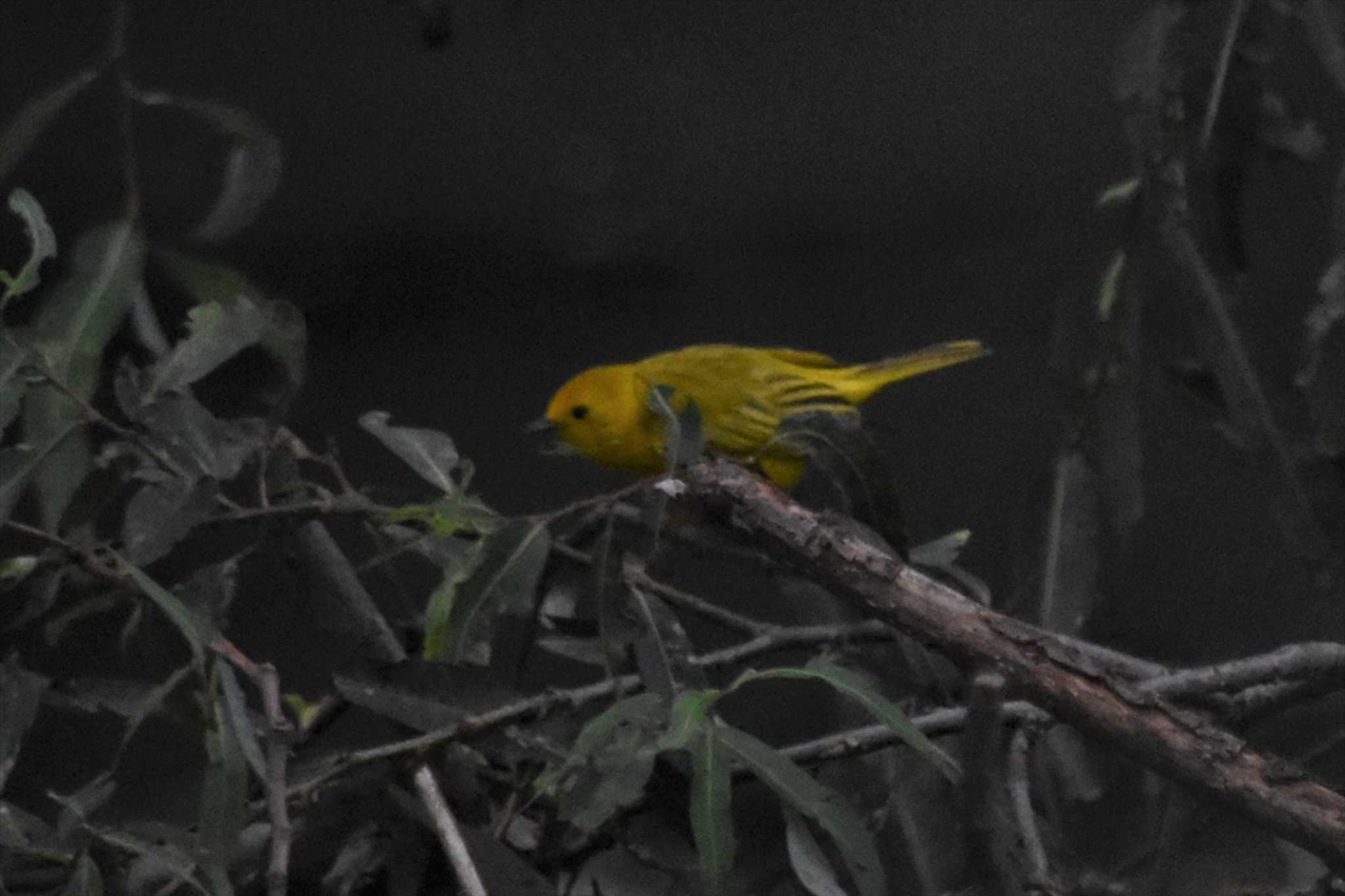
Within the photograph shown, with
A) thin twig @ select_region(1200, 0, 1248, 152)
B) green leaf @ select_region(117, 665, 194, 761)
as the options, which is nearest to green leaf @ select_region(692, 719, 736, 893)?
green leaf @ select_region(117, 665, 194, 761)

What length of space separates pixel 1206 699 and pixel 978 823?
0.53 meters

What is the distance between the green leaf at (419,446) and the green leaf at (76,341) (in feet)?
0.78

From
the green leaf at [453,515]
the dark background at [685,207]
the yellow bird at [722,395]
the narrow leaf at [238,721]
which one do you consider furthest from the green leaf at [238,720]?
the dark background at [685,207]

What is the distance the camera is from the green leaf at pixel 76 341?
1.35m

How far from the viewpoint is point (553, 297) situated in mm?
2449

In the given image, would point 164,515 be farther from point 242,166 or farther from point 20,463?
point 242,166

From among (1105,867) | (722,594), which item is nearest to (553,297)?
(722,594)

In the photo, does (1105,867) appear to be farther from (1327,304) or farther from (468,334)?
(468,334)

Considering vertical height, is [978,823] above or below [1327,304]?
below

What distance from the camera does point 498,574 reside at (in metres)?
1.30

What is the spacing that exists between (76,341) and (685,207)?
114cm

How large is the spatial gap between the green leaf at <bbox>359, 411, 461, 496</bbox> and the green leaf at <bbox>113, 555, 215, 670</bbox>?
0.38m

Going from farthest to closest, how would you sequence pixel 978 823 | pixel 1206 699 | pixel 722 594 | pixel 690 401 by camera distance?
1. pixel 722 594
2. pixel 690 401
3. pixel 1206 699
4. pixel 978 823

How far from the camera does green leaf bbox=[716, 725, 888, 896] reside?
116 cm
